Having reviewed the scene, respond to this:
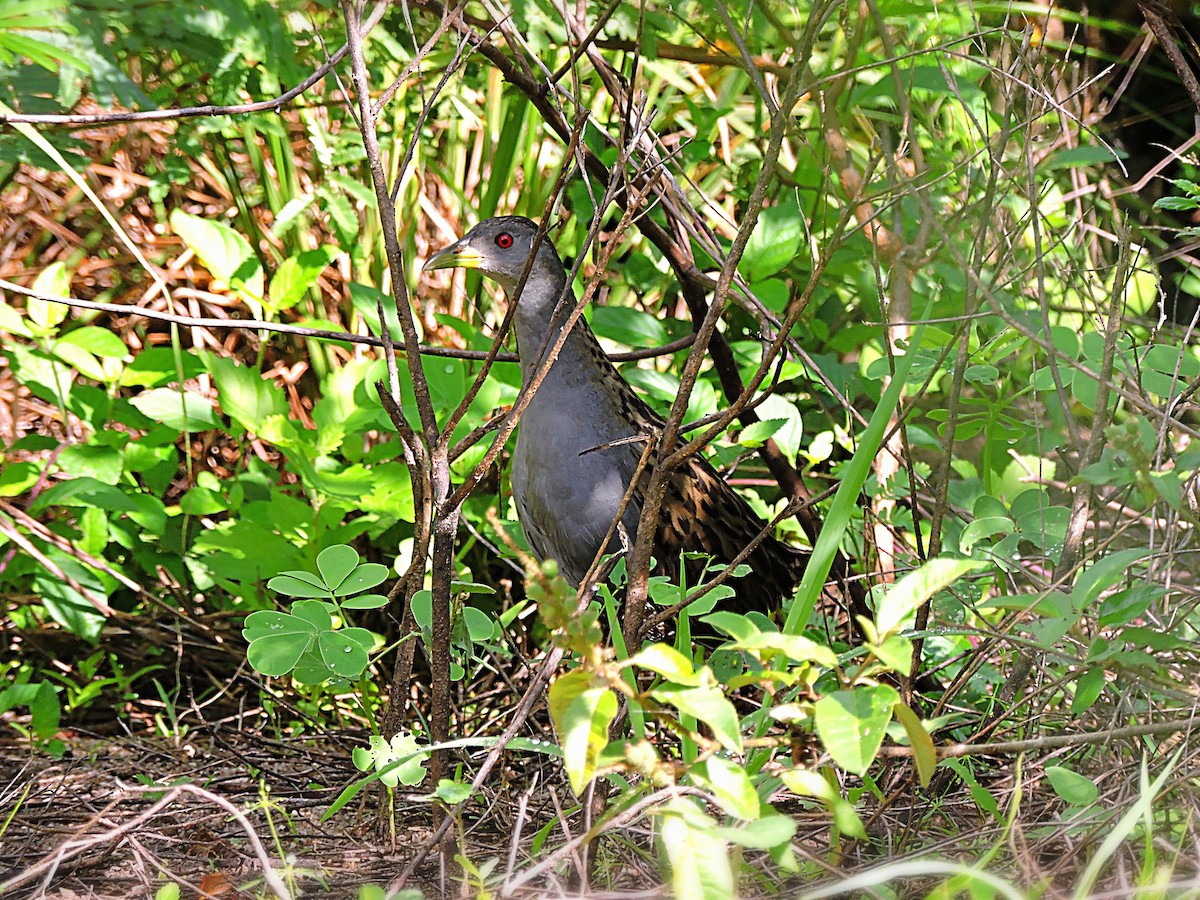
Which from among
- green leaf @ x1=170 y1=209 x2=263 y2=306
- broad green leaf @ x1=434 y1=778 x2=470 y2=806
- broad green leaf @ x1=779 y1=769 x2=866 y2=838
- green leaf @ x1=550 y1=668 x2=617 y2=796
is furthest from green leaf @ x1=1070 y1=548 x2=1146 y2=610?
green leaf @ x1=170 y1=209 x2=263 y2=306

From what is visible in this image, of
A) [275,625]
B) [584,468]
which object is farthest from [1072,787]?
[584,468]

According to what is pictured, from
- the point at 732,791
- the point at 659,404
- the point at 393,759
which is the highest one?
the point at 732,791

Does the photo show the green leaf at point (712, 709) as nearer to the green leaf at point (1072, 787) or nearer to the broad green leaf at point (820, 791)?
the broad green leaf at point (820, 791)

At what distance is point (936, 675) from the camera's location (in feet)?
9.45

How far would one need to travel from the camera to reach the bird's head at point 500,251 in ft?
9.85

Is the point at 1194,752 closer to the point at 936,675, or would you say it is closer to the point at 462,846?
the point at 462,846

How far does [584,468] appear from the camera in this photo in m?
2.76

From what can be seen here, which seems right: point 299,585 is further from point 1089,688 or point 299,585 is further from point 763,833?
point 1089,688

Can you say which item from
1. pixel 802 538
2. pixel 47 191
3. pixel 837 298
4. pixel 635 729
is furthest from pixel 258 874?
pixel 47 191

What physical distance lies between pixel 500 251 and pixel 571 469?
24.8 inches

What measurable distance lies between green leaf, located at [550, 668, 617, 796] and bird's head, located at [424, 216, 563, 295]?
70.1 inches

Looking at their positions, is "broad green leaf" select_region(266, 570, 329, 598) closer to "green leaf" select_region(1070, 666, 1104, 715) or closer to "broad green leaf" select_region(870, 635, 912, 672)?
"broad green leaf" select_region(870, 635, 912, 672)

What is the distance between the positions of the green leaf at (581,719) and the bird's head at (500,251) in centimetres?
178

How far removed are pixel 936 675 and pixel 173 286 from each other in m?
2.65
